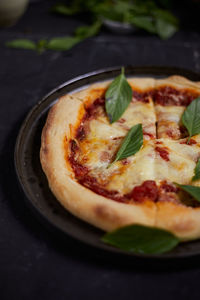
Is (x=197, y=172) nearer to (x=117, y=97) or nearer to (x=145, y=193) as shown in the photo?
(x=145, y=193)

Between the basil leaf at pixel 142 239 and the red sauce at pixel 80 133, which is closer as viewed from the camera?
the basil leaf at pixel 142 239

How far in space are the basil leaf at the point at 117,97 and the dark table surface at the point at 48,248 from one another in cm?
78

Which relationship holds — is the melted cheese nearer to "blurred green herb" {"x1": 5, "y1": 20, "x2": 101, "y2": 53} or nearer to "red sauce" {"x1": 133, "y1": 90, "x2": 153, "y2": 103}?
"red sauce" {"x1": 133, "y1": 90, "x2": 153, "y2": 103}

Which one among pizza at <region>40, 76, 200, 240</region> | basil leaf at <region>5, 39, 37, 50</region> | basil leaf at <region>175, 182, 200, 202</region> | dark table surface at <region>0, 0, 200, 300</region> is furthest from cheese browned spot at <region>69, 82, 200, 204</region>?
basil leaf at <region>5, 39, 37, 50</region>

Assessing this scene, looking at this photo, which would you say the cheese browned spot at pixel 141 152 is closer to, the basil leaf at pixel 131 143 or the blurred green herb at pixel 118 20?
the basil leaf at pixel 131 143

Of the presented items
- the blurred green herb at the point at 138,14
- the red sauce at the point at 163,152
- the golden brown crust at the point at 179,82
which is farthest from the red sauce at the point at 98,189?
the blurred green herb at the point at 138,14

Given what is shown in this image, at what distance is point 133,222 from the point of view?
2.03 metres

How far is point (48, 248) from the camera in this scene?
7.28ft

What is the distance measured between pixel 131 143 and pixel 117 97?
53 centimetres

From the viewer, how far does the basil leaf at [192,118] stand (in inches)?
101

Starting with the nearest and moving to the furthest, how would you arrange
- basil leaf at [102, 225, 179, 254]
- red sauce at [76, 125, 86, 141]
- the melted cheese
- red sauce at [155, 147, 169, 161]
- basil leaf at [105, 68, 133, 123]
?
basil leaf at [102, 225, 179, 254] → the melted cheese → red sauce at [155, 147, 169, 161] → red sauce at [76, 125, 86, 141] → basil leaf at [105, 68, 133, 123]

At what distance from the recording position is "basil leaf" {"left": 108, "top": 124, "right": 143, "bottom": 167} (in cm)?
238

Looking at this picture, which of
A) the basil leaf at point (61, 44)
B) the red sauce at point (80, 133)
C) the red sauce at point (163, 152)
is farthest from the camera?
the basil leaf at point (61, 44)

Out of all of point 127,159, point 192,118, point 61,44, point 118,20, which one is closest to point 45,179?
point 127,159
